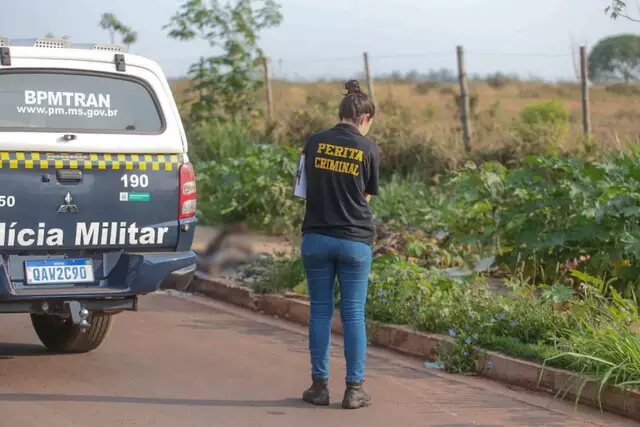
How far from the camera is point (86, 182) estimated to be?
23.9 feet

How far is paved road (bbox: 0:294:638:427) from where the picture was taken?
6680 mm

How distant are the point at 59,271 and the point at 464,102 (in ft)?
35.4

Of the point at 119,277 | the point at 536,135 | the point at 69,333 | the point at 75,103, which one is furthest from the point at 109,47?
the point at 536,135

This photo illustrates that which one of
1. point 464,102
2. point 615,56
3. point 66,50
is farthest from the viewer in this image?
point 615,56

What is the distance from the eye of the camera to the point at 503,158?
53.4 ft

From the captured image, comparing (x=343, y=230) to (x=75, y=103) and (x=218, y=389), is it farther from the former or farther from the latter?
(x=75, y=103)

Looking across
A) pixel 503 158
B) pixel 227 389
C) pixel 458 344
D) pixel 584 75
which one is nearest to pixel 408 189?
pixel 503 158

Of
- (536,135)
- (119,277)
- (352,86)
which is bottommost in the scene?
(119,277)

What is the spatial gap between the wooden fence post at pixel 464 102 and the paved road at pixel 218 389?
808cm

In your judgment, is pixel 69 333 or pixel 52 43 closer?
pixel 52 43

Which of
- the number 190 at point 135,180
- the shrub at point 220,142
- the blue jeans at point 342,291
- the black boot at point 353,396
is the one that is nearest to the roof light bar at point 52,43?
the number 190 at point 135,180

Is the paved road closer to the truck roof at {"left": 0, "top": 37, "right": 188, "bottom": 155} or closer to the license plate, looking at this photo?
the license plate

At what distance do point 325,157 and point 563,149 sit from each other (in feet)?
29.6

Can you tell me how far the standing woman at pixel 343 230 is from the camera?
6.82 metres
